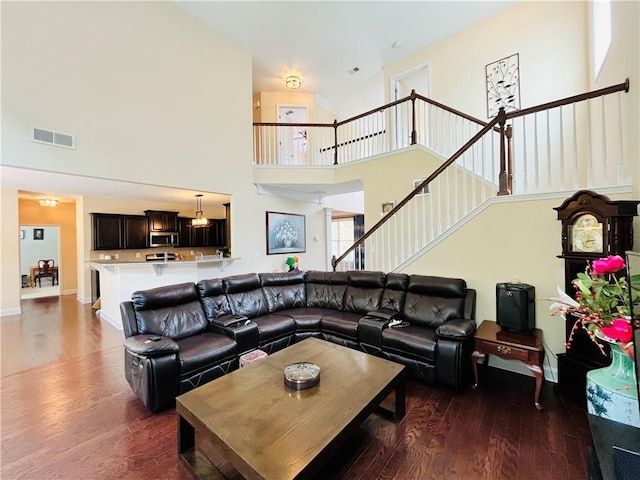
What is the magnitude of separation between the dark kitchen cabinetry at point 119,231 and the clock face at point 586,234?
8.37 m

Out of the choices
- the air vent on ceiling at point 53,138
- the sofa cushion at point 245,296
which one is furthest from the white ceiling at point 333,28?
the sofa cushion at point 245,296

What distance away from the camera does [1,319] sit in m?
5.20

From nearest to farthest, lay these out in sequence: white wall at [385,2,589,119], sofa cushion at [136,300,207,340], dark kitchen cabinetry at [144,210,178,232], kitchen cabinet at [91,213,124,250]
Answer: sofa cushion at [136,300,207,340] < white wall at [385,2,589,119] < kitchen cabinet at [91,213,124,250] < dark kitchen cabinetry at [144,210,178,232]

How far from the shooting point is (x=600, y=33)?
3.53 m

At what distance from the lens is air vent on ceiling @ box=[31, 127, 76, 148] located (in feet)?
11.5

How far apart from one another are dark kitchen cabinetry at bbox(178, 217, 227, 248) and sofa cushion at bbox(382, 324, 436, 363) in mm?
6887

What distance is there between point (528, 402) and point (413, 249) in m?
2.09

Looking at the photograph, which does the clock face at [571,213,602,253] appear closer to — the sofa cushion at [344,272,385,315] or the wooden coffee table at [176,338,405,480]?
the wooden coffee table at [176,338,405,480]

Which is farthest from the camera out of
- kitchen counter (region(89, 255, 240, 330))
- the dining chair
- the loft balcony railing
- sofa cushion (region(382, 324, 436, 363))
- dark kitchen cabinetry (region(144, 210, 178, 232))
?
the dining chair

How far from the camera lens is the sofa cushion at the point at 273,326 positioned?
3309 mm

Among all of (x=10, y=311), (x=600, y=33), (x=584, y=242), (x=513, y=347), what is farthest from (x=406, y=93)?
(x=10, y=311)

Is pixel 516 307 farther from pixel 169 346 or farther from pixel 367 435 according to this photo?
pixel 169 346

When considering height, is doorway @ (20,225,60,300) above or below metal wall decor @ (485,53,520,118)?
below

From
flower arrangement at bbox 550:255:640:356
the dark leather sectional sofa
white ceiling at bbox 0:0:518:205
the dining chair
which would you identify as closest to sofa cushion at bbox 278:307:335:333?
the dark leather sectional sofa
